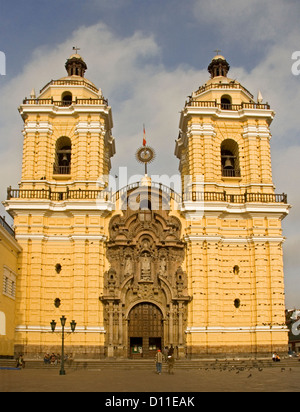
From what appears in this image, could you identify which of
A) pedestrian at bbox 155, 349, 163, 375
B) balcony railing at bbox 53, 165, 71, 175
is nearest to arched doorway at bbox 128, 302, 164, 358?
pedestrian at bbox 155, 349, 163, 375

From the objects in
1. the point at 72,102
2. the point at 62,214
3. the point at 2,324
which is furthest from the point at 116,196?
the point at 2,324

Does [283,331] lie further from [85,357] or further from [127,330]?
[85,357]

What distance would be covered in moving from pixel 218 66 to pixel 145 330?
19.8m

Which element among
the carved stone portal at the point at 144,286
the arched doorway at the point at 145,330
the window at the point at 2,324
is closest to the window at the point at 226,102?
the carved stone portal at the point at 144,286

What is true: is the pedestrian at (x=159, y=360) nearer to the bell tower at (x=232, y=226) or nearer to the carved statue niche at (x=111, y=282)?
the bell tower at (x=232, y=226)

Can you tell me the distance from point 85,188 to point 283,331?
15.1m

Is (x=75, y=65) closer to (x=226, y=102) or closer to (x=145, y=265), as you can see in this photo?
(x=226, y=102)

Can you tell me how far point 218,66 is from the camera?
128 feet

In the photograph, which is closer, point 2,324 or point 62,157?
point 2,324

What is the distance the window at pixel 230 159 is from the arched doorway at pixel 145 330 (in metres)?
10.6

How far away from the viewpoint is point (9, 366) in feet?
91.4

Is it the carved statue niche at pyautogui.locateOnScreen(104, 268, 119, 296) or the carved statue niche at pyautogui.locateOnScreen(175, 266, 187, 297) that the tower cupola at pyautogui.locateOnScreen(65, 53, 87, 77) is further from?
the carved statue niche at pyautogui.locateOnScreen(175, 266, 187, 297)

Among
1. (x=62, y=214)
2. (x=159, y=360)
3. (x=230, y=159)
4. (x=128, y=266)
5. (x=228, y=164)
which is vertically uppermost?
(x=230, y=159)

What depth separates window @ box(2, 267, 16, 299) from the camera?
2919cm
